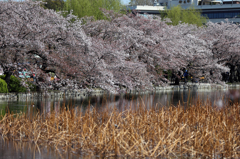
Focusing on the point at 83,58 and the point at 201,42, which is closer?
the point at 83,58

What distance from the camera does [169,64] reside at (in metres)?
34.6

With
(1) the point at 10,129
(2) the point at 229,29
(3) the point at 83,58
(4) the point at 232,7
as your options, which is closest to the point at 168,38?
(3) the point at 83,58

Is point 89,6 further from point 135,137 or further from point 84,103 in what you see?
point 135,137

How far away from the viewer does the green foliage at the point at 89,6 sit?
44.4 m

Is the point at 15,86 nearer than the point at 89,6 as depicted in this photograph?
Yes

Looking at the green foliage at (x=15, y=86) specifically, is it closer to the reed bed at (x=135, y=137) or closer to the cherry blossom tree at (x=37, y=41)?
the cherry blossom tree at (x=37, y=41)

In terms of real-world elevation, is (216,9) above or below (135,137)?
above

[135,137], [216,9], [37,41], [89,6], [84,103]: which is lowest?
[84,103]

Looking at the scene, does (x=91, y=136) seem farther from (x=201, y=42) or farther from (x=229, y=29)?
(x=229, y=29)

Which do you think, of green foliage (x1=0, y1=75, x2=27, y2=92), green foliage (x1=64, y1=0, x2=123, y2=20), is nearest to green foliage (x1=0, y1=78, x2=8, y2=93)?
green foliage (x1=0, y1=75, x2=27, y2=92)

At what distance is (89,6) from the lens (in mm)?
45812

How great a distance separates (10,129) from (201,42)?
114 feet

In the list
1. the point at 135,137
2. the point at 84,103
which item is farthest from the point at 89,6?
the point at 135,137

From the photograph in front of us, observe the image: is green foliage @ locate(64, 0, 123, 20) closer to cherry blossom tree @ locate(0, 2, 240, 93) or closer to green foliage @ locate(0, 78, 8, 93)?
cherry blossom tree @ locate(0, 2, 240, 93)
